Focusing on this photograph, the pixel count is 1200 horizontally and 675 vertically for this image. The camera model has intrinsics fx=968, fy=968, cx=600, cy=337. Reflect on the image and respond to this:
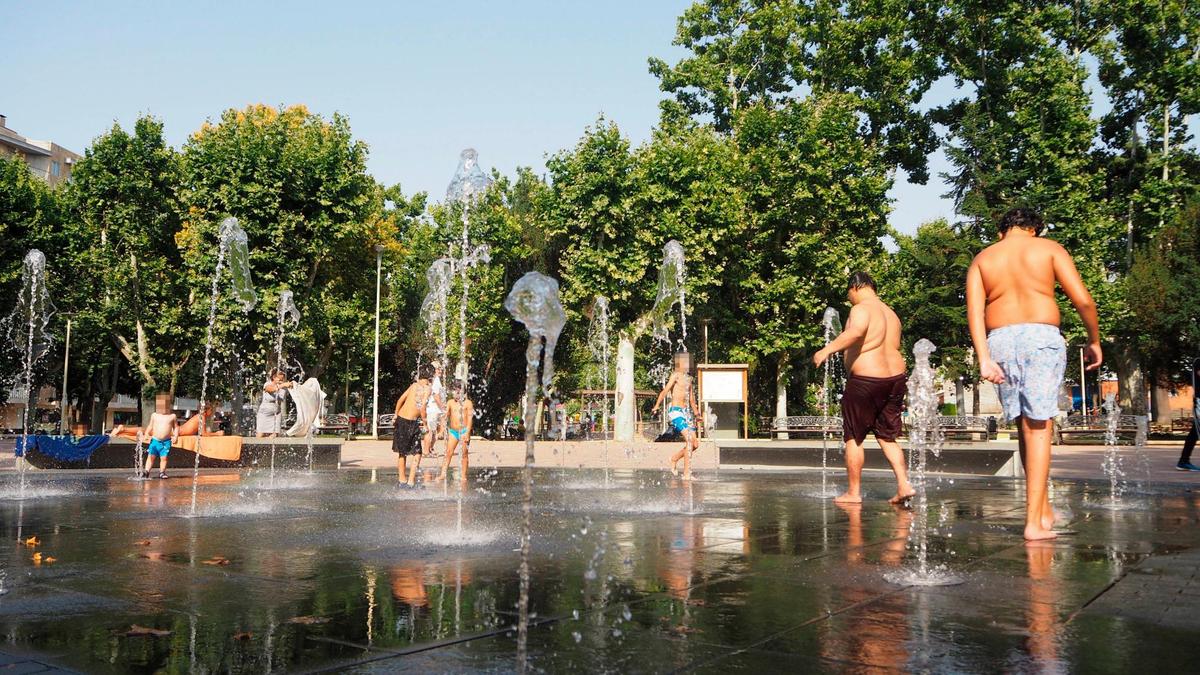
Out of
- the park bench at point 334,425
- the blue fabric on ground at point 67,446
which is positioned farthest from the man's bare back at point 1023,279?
the park bench at point 334,425

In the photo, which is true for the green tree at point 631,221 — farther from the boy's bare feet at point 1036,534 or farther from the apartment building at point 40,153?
the apartment building at point 40,153

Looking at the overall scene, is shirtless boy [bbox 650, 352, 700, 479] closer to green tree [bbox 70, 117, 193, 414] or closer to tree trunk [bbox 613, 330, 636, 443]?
tree trunk [bbox 613, 330, 636, 443]

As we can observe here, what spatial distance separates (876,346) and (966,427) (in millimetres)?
28024

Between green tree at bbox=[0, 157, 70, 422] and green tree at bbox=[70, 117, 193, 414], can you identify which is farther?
green tree at bbox=[70, 117, 193, 414]

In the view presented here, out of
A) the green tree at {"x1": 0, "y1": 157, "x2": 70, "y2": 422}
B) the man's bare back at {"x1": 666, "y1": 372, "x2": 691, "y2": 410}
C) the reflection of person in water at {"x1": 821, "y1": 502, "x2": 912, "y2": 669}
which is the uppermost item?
the green tree at {"x1": 0, "y1": 157, "x2": 70, "y2": 422}

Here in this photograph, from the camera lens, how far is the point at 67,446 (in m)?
16.9

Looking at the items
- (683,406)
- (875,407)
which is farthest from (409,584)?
(683,406)

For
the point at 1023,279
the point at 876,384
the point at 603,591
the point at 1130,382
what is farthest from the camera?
the point at 1130,382

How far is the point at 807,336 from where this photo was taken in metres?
35.8

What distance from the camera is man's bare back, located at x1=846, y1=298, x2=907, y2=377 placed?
9055 mm

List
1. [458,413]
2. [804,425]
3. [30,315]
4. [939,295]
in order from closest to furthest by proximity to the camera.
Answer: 1. [458,413]
2. [804,425]
3. [30,315]
4. [939,295]

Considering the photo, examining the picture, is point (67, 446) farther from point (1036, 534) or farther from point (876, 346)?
point (1036, 534)

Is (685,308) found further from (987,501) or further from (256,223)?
(987,501)

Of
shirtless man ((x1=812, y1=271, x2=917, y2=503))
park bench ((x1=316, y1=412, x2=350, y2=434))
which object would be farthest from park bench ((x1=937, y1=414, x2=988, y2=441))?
shirtless man ((x1=812, y1=271, x2=917, y2=503))
